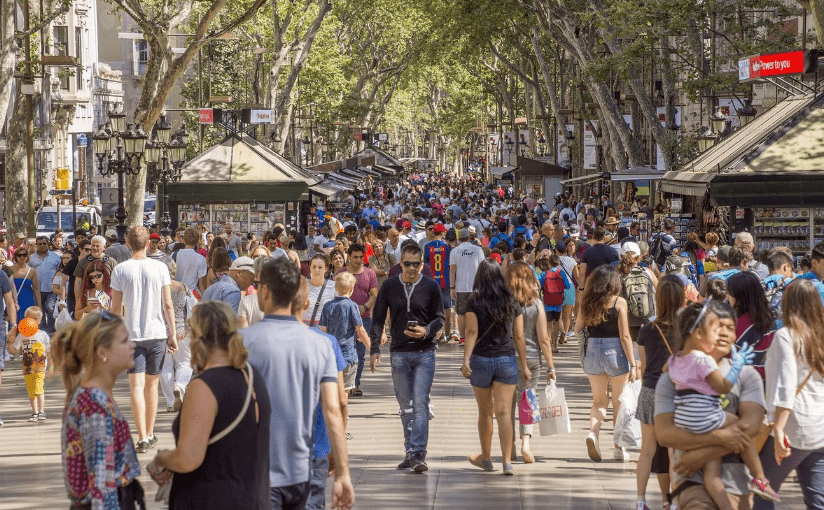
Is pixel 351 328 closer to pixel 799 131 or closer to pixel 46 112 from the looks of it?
pixel 799 131

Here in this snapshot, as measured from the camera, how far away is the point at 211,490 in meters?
5.00

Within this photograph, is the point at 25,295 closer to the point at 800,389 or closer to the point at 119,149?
the point at 119,149

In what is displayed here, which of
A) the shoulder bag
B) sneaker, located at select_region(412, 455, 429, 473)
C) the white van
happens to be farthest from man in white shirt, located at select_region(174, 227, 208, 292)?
the white van

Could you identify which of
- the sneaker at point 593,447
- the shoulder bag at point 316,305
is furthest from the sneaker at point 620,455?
the shoulder bag at point 316,305

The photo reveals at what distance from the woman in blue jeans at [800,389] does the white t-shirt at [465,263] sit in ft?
35.2

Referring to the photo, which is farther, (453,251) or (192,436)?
(453,251)

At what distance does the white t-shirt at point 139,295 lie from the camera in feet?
33.3

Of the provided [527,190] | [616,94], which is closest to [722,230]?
[616,94]

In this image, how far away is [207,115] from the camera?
109 feet

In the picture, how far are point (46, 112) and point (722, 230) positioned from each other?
29344mm

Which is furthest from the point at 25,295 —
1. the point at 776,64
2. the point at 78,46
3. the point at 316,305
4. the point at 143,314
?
the point at 78,46

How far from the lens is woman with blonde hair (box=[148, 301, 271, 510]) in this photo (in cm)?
496

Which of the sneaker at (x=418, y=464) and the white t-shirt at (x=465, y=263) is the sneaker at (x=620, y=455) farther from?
the white t-shirt at (x=465, y=263)

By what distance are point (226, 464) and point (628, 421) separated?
207 inches
